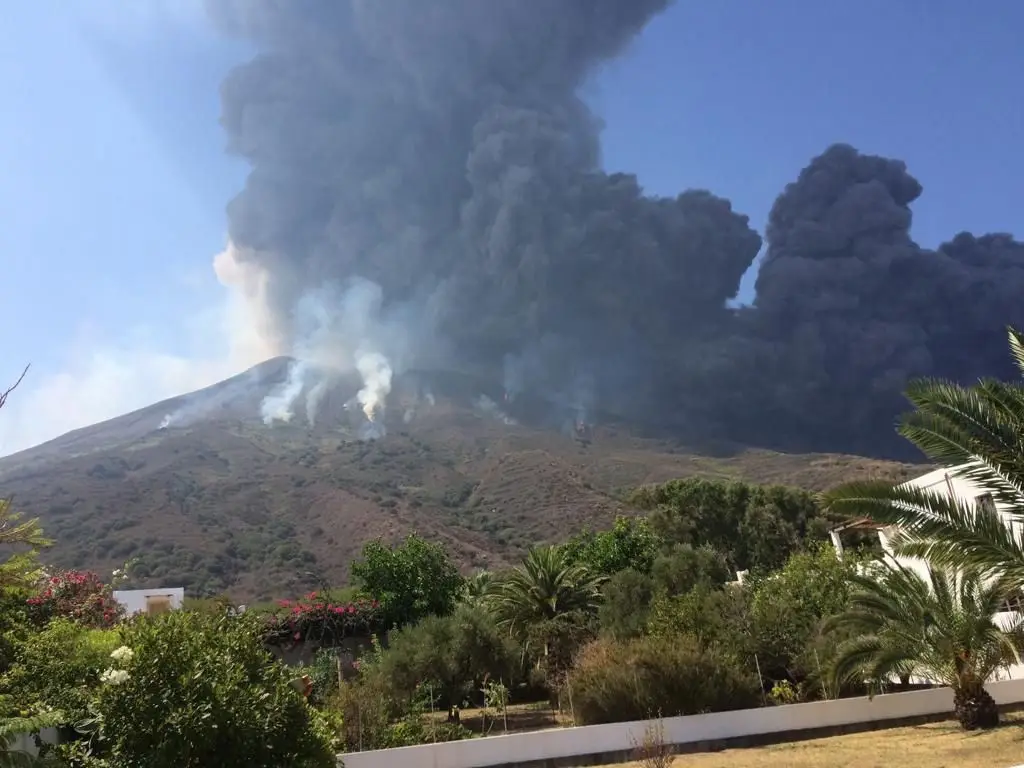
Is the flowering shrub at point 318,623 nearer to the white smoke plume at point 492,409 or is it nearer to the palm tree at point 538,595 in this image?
the palm tree at point 538,595

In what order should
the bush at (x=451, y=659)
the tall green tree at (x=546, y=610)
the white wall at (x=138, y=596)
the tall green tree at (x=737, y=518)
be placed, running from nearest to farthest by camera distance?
the bush at (x=451, y=659)
the tall green tree at (x=546, y=610)
the white wall at (x=138, y=596)
the tall green tree at (x=737, y=518)

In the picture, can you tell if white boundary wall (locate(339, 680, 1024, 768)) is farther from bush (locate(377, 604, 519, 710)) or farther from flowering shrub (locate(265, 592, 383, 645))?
flowering shrub (locate(265, 592, 383, 645))

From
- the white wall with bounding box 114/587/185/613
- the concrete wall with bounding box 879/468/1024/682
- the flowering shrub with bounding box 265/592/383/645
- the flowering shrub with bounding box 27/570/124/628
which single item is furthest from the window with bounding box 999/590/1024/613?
the white wall with bounding box 114/587/185/613

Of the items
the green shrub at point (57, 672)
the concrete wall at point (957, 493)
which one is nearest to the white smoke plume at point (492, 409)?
the concrete wall at point (957, 493)

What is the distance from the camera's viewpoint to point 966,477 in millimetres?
12297

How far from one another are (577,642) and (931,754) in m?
13.3

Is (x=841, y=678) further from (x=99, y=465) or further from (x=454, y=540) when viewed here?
(x=99, y=465)

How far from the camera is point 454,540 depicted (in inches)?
3472

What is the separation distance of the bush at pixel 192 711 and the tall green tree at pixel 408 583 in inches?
954

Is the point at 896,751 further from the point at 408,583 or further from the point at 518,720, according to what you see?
the point at 408,583

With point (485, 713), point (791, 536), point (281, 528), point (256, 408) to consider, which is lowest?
point (485, 713)

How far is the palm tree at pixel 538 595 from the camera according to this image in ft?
88.5

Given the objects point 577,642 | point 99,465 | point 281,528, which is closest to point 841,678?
point 577,642

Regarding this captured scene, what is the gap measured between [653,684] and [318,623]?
1698 centimetres
